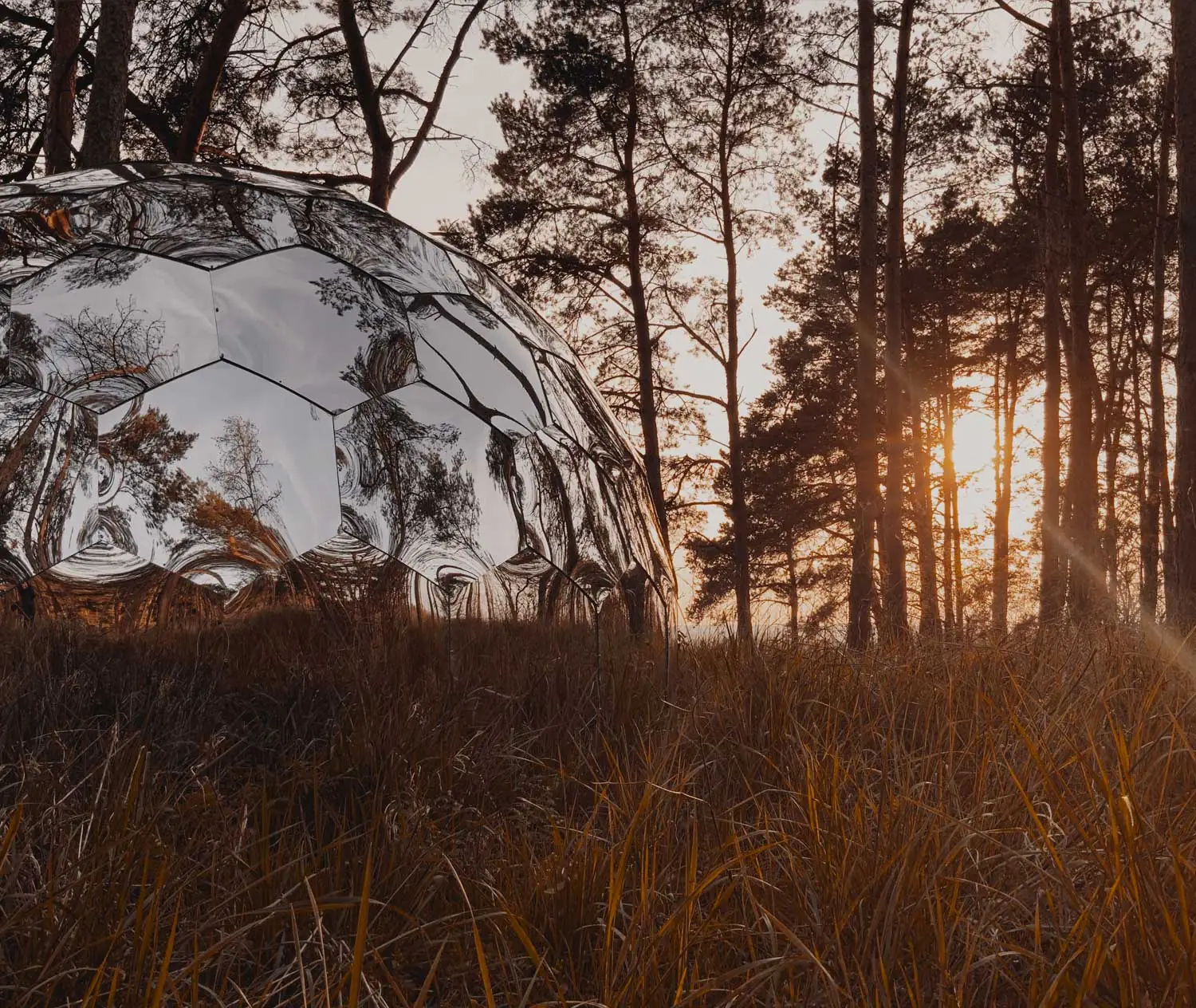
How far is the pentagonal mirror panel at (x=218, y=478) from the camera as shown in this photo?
5.47 feet

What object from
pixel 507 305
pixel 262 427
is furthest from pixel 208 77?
pixel 262 427

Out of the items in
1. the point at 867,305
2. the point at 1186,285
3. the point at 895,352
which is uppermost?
the point at 867,305

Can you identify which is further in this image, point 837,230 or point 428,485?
point 837,230

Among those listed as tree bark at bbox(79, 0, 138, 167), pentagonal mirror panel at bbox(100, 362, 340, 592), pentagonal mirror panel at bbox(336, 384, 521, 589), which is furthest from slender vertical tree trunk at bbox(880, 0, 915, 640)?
pentagonal mirror panel at bbox(100, 362, 340, 592)

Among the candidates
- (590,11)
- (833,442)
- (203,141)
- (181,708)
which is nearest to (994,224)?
(833,442)

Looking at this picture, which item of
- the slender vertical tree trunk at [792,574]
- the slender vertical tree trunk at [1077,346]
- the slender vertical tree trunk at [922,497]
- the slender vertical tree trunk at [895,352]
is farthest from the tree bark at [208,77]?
the slender vertical tree trunk at [792,574]

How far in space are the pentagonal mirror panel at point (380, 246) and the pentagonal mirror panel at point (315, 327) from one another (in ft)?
0.22

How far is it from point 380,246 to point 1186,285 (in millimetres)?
7473

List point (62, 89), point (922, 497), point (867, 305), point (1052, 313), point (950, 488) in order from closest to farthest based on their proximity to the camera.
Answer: point (62, 89), point (867, 305), point (1052, 313), point (922, 497), point (950, 488)

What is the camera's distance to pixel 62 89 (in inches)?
289

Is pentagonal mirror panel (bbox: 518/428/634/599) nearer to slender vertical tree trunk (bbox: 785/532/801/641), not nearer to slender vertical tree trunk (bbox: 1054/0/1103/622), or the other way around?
slender vertical tree trunk (bbox: 1054/0/1103/622)

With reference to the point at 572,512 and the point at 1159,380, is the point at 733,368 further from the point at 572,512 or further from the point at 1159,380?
the point at 572,512

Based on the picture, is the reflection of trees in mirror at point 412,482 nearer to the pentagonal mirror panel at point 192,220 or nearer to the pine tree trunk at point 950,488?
the pentagonal mirror panel at point 192,220

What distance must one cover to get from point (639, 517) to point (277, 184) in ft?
4.35
